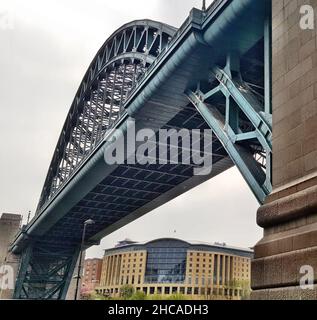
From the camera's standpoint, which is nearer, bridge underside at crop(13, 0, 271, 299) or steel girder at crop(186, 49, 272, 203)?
steel girder at crop(186, 49, 272, 203)

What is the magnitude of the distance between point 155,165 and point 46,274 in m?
39.8

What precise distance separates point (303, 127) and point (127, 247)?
159410 millimetres

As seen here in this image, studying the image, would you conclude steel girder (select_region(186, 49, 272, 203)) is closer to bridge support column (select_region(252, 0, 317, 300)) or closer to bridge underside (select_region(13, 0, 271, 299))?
bridge underside (select_region(13, 0, 271, 299))

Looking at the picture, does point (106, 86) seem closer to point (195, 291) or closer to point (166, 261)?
point (195, 291)

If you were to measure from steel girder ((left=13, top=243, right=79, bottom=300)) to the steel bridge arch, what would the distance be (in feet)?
26.2

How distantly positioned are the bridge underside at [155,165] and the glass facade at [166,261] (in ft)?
265

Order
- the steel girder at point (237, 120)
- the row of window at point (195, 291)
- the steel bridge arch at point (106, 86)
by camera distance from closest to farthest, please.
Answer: the steel girder at point (237, 120), the steel bridge arch at point (106, 86), the row of window at point (195, 291)

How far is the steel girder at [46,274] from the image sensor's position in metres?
67.4

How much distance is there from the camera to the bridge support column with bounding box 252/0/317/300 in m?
8.12

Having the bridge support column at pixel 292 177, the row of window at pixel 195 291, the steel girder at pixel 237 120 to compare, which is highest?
the row of window at pixel 195 291

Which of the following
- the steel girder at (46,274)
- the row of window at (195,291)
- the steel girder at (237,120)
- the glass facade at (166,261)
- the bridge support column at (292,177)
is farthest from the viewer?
the glass facade at (166,261)

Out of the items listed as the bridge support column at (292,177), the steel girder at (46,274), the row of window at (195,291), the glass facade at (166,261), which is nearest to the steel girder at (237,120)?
the bridge support column at (292,177)

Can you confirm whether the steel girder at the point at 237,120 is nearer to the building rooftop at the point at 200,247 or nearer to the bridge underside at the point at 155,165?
the bridge underside at the point at 155,165

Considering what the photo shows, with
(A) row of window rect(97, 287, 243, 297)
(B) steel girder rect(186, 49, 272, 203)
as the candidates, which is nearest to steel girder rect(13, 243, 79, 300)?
(B) steel girder rect(186, 49, 272, 203)
